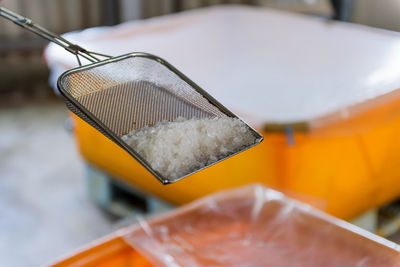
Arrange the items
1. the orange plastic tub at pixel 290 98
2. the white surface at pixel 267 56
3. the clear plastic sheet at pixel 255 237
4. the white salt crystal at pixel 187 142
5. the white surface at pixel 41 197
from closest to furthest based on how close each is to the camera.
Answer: the white salt crystal at pixel 187 142 < the clear plastic sheet at pixel 255 237 < the orange plastic tub at pixel 290 98 < the white surface at pixel 267 56 < the white surface at pixel 41 197

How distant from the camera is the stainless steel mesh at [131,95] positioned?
2.65 ft

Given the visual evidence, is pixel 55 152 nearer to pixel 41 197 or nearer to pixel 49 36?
pixel 41 197

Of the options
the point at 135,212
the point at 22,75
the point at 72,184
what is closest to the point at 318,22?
the point at 135,212

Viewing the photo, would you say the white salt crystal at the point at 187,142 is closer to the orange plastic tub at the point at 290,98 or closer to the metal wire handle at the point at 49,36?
the metal wire handle at the point at 49,36

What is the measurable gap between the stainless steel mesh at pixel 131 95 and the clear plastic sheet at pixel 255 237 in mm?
437

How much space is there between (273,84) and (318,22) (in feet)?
2.21

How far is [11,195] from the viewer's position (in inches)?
101

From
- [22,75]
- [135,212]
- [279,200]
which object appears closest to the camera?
[279,200]

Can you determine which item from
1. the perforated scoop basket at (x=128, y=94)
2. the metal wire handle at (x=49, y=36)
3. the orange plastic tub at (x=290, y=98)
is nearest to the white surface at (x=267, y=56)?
the orange plastic tub at (x=290, y=98)

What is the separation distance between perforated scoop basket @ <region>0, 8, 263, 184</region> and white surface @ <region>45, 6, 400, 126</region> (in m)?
0.81

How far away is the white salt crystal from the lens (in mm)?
800

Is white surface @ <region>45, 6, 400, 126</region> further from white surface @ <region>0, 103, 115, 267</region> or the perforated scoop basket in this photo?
the perforated scoop basket

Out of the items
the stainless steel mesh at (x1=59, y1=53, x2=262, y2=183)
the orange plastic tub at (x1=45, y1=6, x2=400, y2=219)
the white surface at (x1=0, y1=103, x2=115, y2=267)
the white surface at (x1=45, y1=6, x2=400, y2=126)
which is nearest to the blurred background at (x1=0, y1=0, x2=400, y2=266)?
the white surface at (x1=0, y1=103, x2=115, y2=267)

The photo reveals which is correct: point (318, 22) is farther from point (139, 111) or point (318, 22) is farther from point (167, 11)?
point (139, 111)
